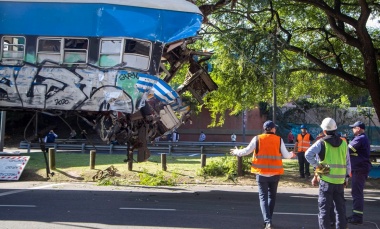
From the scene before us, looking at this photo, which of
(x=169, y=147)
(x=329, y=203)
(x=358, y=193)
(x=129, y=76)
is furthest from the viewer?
(x=169, y=147)

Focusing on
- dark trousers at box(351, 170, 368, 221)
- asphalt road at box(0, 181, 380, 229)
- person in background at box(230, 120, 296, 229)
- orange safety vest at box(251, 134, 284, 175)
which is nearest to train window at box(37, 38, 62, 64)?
asphalt road at box(0, 181, 380, 229)

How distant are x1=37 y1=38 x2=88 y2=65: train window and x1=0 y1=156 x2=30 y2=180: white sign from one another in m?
6.38

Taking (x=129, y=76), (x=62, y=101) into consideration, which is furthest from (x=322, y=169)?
(x=62, y=101)

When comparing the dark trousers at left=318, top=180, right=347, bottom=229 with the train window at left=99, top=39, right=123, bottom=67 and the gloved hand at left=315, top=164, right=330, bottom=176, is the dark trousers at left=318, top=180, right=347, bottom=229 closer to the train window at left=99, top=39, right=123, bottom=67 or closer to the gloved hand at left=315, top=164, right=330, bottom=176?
the gloved hand at left=315, top=164, right=330, bottom=176

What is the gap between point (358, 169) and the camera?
30.2 ft

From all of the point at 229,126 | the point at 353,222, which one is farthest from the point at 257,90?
the point at 229,126

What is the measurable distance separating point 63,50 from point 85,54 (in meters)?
0.52

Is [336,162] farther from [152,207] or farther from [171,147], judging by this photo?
[171,147]

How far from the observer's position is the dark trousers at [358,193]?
895 cm

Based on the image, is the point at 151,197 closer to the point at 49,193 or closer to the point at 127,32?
the point at 49,193

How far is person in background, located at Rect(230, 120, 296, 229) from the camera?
26.8ft

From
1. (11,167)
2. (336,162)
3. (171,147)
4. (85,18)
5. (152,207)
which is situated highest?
(85,18)

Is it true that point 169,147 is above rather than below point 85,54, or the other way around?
below

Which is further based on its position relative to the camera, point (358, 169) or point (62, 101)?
point (62, 101)
